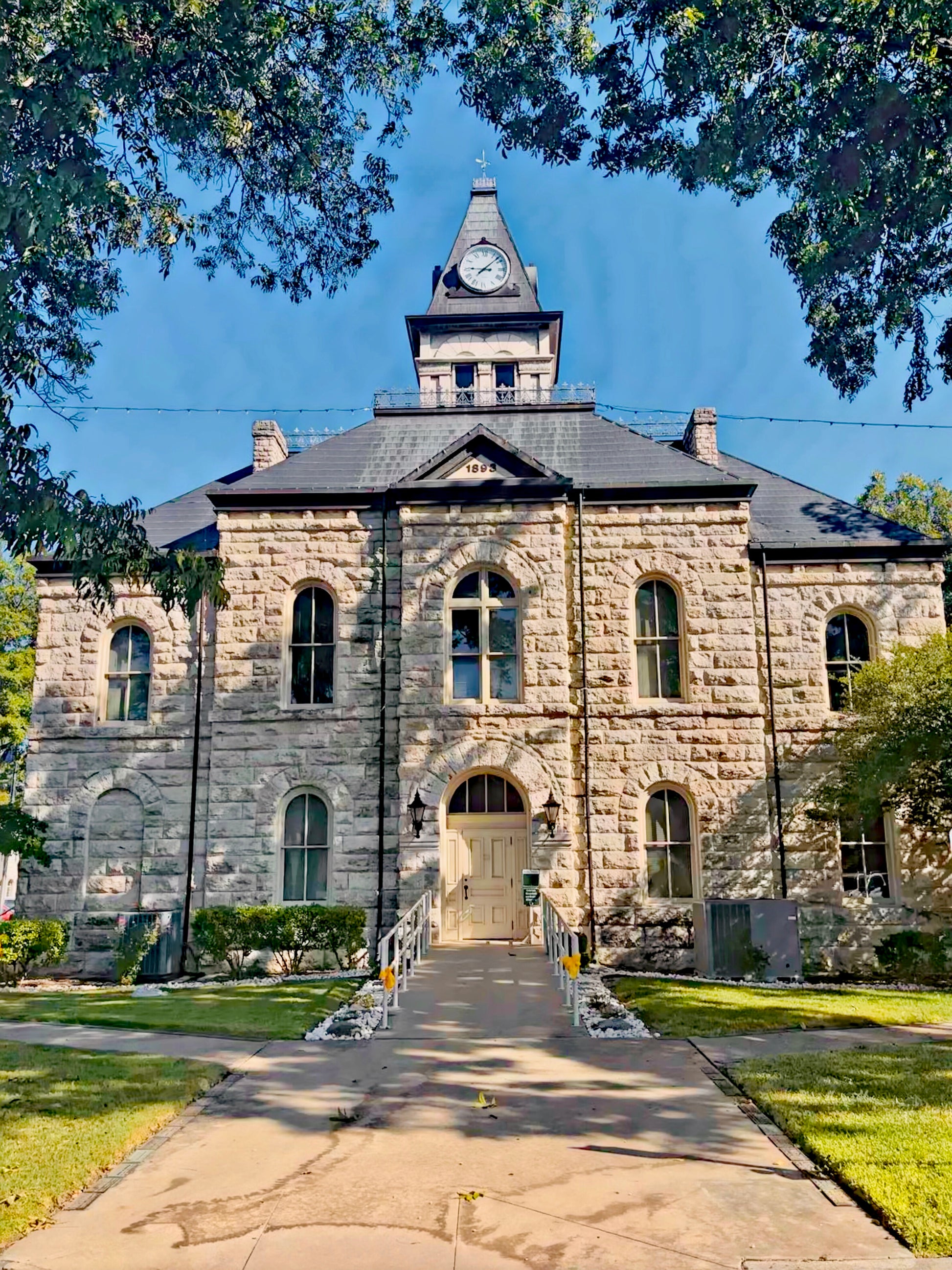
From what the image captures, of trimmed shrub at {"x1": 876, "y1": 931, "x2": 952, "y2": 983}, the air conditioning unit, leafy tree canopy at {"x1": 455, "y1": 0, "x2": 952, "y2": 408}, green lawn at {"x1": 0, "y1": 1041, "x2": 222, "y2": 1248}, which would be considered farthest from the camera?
trimmed shrub at {"x1": 876, "y1": 931, "x2": 952, "y2": 983}

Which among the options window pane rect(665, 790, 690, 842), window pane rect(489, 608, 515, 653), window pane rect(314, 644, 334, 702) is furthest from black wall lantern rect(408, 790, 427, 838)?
window pane rect(665, 790, 690, 842)

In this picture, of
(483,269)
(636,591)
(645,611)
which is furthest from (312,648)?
(483,269)

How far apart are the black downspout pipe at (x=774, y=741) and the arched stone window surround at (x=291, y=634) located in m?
7.82

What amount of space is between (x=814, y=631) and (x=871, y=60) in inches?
443

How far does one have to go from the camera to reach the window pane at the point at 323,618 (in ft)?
63.1

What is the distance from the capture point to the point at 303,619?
760 inches

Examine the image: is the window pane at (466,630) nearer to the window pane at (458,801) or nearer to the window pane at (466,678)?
the window pane at (466,678)

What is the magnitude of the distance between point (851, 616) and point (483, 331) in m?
16.6

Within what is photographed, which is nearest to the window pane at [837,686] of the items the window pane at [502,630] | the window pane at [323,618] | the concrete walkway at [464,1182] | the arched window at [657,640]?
the arched window at [657,640]

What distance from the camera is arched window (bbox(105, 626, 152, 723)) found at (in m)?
19.5

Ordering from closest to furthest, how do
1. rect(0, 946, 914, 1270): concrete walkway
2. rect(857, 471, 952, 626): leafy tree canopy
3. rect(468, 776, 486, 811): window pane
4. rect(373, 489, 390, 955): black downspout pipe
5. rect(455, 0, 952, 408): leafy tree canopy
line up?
1. rect(0, 946, 914, 1270): concrete walkway
2. rect(455, 0, 952, 408): leafy tree canopy
3. rect(373, 489, 390, 955): black downspout pipe
4. rect(468, 776, 486, 811): window pane
5. rect(857, 471, 952, 626): leafy tree canopy

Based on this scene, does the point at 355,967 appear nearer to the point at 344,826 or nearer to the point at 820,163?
the point at 344,826

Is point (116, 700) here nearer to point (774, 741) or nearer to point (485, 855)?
point (485, 855)

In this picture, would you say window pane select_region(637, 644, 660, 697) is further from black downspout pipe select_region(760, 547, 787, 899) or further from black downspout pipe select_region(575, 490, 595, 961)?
black downspout pipe select_region(760, 547, 787, 899)
